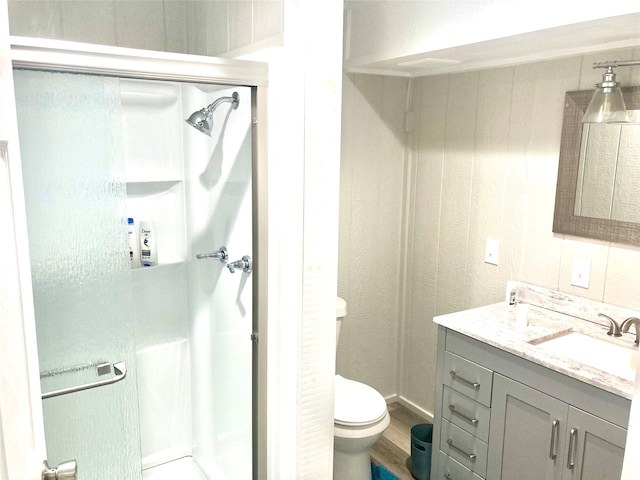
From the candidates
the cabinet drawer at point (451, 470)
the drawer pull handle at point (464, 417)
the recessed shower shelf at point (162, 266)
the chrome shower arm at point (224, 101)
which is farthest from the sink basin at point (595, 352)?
the recessed shower shelf at point (162, 266)

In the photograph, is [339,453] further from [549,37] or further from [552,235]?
[549,37]

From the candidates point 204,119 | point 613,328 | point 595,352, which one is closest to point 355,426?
point 595,352

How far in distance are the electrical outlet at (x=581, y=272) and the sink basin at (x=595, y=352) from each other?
21 cm

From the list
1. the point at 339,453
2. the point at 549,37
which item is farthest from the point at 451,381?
the point at 549,37

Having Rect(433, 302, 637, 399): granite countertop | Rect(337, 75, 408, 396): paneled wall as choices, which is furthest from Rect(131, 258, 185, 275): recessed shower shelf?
Rect(433, 302, 637, 399): granite countertop

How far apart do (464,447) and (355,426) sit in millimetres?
484

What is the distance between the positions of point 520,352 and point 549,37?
3.61 ft

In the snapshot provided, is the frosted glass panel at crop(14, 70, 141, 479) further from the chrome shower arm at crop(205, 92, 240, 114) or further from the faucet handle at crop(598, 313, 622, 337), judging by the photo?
the faucet handle at crop(598, 313, 622, 337)

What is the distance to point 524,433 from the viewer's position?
1.98 m

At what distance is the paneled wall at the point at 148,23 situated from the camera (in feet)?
6.29

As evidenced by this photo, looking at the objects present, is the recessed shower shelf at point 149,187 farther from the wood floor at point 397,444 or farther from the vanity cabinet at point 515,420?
the wood floor at point 397,444

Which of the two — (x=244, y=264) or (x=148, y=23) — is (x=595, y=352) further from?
(x=148, y=23)

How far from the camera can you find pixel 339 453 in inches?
90.4

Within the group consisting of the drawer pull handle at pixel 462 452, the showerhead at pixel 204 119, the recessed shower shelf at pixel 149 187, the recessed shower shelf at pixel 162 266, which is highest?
the showerhead at pixel 204 119
